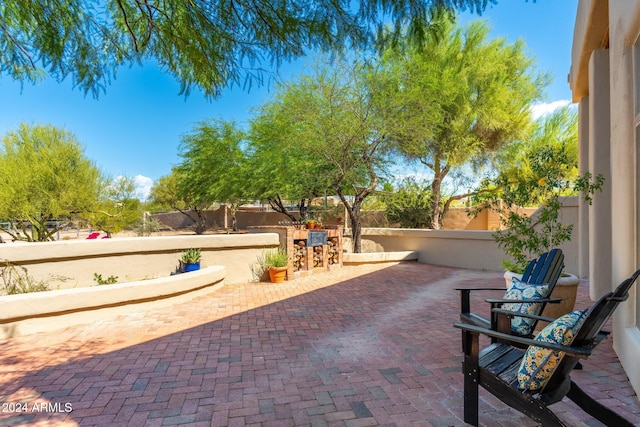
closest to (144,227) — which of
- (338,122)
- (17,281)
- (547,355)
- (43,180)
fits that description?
(43,180)

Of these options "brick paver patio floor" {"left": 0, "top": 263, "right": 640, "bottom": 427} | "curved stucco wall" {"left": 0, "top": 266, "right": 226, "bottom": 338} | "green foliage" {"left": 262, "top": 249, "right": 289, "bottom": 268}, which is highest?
"green foliage" {"left": 262, "top": 249, "right": 289, "bottom": 268}

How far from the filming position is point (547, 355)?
2.16 metres

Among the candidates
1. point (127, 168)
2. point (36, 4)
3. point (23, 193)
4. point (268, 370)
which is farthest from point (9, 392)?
point (127, 168)

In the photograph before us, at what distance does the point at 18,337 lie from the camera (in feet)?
15.3

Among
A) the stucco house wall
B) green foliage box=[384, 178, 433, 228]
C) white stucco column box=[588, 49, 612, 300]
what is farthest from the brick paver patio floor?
green foliage box=[384, 178, 433, 228]

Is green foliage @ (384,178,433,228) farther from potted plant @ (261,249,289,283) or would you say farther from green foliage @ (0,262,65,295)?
green foliage @ (0,262,65,295)

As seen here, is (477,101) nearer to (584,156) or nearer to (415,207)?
(415,207)

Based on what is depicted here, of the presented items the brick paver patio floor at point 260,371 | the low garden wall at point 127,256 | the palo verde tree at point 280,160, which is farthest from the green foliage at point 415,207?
the brick paver patio floor at point 260,371

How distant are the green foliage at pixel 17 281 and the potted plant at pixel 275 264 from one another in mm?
4189

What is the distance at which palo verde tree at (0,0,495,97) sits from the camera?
4.03m

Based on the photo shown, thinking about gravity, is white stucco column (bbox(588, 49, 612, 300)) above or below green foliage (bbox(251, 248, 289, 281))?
above

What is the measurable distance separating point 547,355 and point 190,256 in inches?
260

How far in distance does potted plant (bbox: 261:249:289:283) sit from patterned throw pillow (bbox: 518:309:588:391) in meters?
6.46

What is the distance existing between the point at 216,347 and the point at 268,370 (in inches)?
38.1
